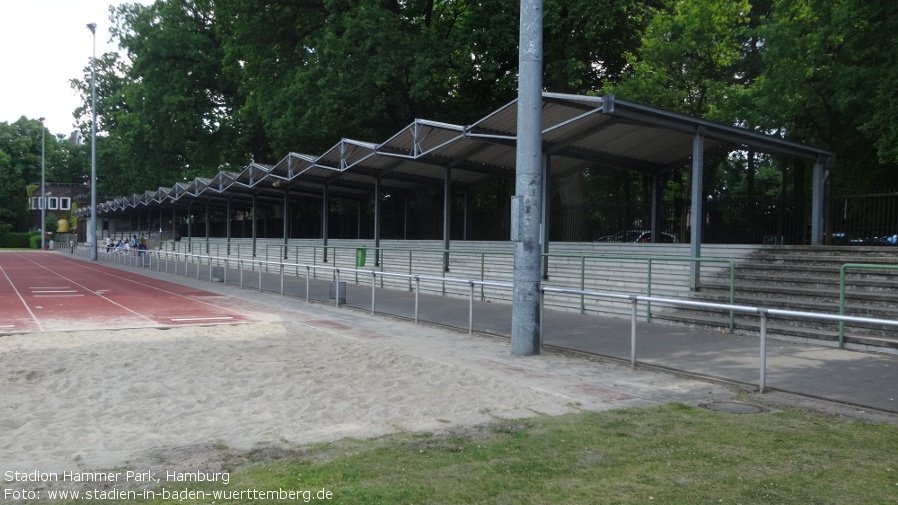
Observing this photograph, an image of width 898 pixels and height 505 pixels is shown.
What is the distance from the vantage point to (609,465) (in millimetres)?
5305

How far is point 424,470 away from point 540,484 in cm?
82

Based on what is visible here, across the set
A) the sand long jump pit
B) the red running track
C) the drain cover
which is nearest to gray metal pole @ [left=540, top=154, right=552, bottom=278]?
the sand long jump pit

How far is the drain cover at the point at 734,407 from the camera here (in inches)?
287

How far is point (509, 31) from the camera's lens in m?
30.7

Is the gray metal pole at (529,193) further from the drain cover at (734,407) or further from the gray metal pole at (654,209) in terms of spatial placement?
the gray metal pole at (654,209)

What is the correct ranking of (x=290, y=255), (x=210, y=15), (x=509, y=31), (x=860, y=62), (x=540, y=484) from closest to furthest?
(x=540, y=484) → (x=860, y=62) → (x=509, y=31) → (x=290, y=255) → (x=210, y=15)

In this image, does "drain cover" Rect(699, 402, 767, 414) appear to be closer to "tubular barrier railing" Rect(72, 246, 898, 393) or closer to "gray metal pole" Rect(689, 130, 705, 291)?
"tubular barrier railing" Rect(72, 246, 898, 393)

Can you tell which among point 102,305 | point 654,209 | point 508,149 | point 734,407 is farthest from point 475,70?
point 734,407

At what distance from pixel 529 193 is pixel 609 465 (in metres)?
5.99

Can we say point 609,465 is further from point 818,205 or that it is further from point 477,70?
point 477,70

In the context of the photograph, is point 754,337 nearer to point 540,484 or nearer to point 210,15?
point 540,484

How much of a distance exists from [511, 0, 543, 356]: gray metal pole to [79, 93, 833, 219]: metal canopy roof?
4193 millimetres

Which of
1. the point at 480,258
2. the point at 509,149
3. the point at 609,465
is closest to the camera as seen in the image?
the point at 609,465

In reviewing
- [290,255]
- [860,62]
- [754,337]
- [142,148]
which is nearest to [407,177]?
[290,255]
